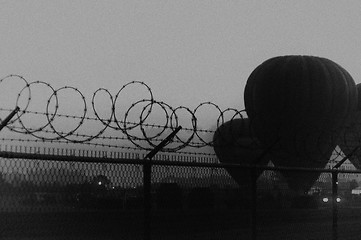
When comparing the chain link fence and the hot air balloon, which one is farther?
the hot air balloon

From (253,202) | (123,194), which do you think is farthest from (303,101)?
(123,194)

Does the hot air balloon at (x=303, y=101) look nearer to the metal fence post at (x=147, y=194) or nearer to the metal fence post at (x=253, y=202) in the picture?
the metal fence post at (x=253, y=202)

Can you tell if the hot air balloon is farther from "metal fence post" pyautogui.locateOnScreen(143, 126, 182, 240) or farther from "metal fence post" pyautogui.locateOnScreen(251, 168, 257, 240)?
"metal fence post" pyautogui.locateOnScreen(143, 126, 182, 240)

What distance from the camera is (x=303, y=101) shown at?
49000 millimetres

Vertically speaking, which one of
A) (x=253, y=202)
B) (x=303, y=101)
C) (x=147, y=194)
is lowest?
(x=253, y=202)

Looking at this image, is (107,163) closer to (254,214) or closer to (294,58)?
(254,214)

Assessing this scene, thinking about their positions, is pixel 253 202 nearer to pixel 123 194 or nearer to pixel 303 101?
pixel 123 194

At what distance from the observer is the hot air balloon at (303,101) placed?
48688mm

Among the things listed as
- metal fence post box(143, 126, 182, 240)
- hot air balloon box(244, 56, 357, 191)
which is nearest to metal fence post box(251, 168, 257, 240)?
metal fence post box(143, 126, 182, 240)

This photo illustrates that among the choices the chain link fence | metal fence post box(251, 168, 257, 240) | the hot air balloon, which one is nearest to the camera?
the chain link fence

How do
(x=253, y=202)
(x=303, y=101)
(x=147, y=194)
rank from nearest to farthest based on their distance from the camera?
(x=147, y=194) < (x=253, y=202) < (x=303, y=101)

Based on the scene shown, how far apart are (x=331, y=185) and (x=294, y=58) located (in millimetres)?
36247

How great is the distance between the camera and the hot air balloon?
48688 millimetres

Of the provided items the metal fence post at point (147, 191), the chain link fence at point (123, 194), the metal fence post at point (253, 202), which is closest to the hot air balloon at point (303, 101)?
the chain link fence at point (123, 194)
